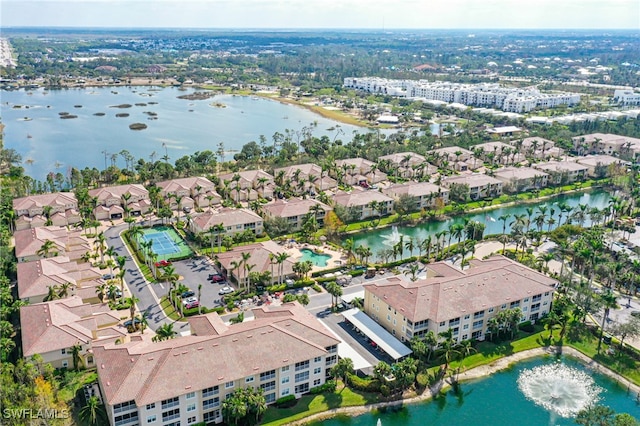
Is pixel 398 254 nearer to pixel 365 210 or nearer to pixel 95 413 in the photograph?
pixel 365 210

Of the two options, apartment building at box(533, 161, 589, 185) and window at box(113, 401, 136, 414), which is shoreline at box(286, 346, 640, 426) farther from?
apartment building at box(533, 161, 589, 185)

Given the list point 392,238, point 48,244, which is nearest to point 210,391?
point 48,244

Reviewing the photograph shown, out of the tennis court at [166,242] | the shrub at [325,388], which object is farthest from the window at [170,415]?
the tennis court at [166,242]

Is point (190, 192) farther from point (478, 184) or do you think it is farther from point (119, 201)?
point (478, 184)

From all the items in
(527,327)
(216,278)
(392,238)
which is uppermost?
(216,278)

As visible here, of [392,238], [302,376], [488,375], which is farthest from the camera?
[392,238]

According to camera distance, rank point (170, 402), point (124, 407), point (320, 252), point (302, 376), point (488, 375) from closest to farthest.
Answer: point (124, 407) → point (170, 402) → point (302, 376) → point (488, 375) → point (320, 252)
